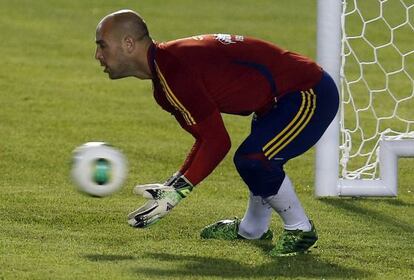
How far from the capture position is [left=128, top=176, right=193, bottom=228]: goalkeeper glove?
6.53m

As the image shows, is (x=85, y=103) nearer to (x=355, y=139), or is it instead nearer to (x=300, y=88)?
(x=355, y=139)

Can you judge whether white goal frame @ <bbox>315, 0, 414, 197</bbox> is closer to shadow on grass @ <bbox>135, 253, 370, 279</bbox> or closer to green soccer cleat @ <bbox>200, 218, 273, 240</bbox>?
green soccer cleat @ <bbox>200, 218, 273, 240</bbox>

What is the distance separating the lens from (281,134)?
268 inches

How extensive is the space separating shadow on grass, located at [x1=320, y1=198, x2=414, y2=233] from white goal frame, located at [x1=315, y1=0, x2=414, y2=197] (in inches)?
3.9

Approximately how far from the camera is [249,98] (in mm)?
6719

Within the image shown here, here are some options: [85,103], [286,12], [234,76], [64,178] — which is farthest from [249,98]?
[286,12]

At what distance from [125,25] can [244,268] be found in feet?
4.51

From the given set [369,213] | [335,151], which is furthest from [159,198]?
[335,151]

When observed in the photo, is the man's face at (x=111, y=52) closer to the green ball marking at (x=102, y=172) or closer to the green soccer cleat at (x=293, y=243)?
the green ball marking at (x=102, y=172)

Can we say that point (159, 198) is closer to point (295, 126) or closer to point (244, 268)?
point (244, 268)

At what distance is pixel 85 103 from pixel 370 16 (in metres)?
7.48

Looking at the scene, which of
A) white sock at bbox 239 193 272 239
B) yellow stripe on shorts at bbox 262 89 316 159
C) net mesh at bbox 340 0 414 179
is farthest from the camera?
net mesh at bbox 340 0 414 179

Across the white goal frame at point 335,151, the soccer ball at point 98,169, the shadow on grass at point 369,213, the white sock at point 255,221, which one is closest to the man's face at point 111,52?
the soccer ball at point 98,169

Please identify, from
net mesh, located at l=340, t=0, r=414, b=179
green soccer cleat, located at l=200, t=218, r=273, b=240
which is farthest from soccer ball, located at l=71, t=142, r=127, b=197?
net mesh, located at l=340, t=0, r=414, b=179
